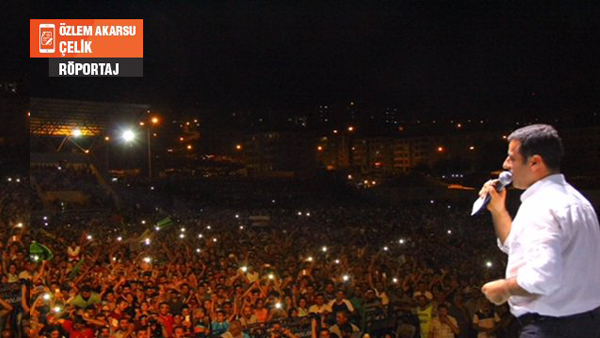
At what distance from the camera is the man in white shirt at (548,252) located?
1.71 m

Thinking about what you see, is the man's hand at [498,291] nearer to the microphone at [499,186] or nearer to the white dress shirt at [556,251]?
the white dress shirt at [556,251]

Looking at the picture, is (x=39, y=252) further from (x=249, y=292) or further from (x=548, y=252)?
(x=548, y=252)

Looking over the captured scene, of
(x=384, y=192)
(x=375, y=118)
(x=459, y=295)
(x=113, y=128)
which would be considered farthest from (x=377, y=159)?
(x=459, y=295)

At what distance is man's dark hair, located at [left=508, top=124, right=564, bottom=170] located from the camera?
1.91 meters

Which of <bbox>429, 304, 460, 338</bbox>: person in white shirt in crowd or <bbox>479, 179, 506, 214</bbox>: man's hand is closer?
<bbox>479, 179, 506, 214</bbox>: man's hand

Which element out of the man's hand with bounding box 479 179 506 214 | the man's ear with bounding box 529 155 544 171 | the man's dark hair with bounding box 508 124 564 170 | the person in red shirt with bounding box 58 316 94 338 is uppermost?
the man's dark hair with bounding box 508 124 564 170

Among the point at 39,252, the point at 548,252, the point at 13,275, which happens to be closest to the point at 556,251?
the point at 548,252

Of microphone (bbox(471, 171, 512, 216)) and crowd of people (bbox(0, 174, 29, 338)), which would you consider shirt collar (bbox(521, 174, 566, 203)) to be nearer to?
microphone (bbox(471, 171, 512, 216))

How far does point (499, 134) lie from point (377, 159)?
20052 mm

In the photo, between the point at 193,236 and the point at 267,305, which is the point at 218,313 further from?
the point at 193,236

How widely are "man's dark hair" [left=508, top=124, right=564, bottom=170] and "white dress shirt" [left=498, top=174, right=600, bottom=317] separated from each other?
2.6 inches

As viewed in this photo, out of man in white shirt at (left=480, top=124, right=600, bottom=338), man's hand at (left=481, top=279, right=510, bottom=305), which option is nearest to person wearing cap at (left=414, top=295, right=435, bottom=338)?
man in white shirt at (left=480, top=124, right=600, bottom=338)

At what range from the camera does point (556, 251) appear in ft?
5.59

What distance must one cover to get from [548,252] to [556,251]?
0.03 meters
